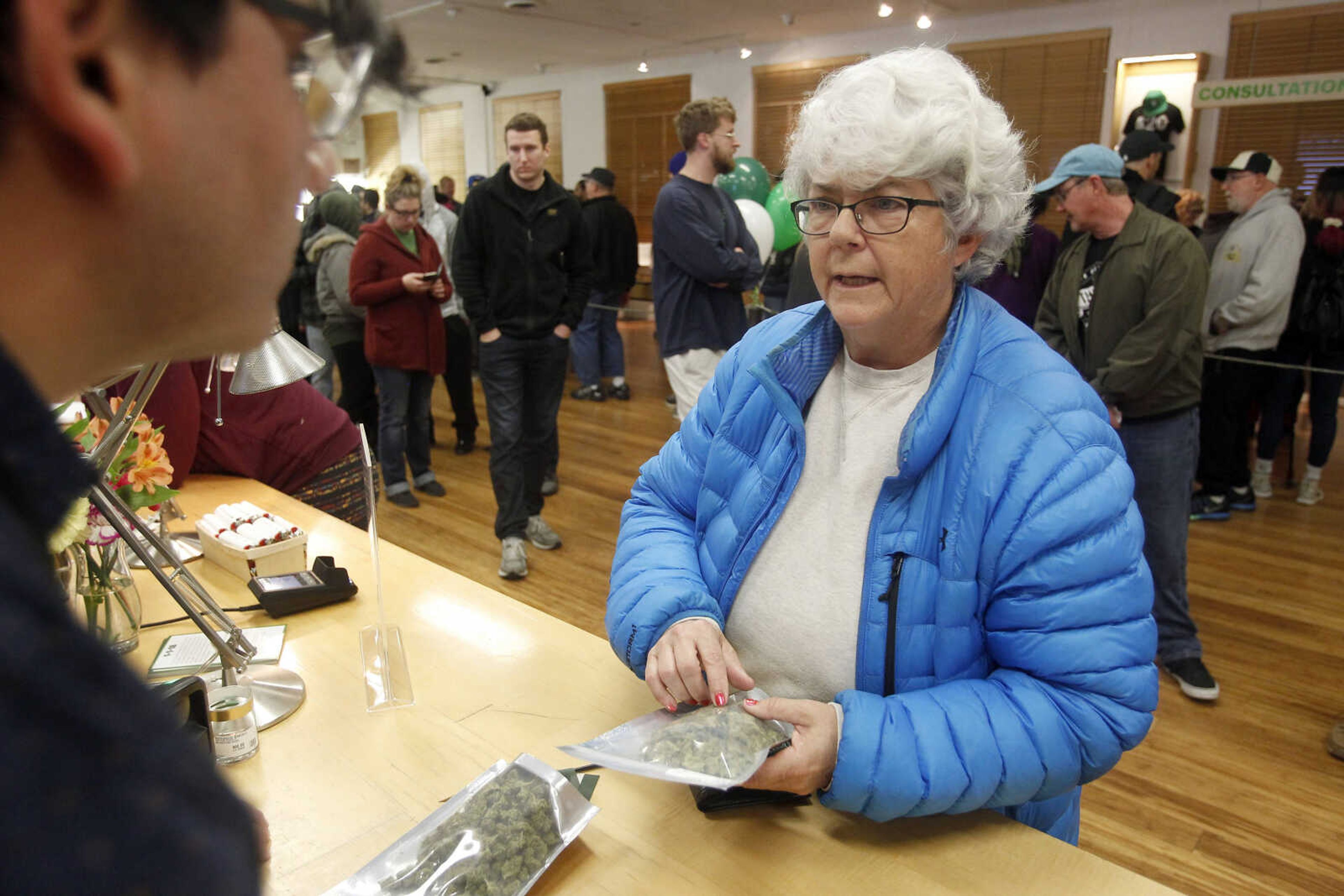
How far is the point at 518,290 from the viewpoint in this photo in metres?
3.61

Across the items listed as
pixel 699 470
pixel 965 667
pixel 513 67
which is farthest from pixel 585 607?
pixel 513 67

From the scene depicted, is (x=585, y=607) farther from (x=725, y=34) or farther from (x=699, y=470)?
(x=725, y=34)

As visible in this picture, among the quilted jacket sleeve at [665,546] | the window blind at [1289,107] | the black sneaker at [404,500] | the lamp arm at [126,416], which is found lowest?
the black sneaker at [404,500]

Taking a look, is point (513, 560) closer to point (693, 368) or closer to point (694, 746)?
point (693, 368)

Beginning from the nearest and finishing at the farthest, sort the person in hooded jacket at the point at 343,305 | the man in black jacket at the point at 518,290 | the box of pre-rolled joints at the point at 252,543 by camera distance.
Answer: the box of pre-rolled joints at the point at 252,543, the man in black jacket at the point at 518,290, the person in hooded jacket at the point at 343,305

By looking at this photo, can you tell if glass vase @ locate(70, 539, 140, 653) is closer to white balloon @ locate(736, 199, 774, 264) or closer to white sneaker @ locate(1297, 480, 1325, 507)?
white balloon @ locate(736, 199, 774, 264)

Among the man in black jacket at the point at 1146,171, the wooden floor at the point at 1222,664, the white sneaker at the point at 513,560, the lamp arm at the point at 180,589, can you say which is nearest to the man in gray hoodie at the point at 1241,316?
the wooden floor at the point at 1222,664

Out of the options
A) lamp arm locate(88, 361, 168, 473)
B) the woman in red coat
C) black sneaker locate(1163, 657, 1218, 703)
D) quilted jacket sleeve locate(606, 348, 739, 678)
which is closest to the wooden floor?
black sneaker locate(1163, 657, 1218, 703)

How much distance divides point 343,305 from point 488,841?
4177mm

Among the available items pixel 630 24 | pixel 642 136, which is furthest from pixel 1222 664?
pixel 642 136

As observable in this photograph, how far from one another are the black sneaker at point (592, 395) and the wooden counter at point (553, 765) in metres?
5.35

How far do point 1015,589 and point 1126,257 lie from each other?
2.23 metres

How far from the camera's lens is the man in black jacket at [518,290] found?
3590mm

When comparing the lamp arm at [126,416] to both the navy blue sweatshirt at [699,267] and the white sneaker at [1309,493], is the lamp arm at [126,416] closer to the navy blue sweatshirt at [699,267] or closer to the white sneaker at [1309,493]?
the navy blue sweatshirt at [699,267]
